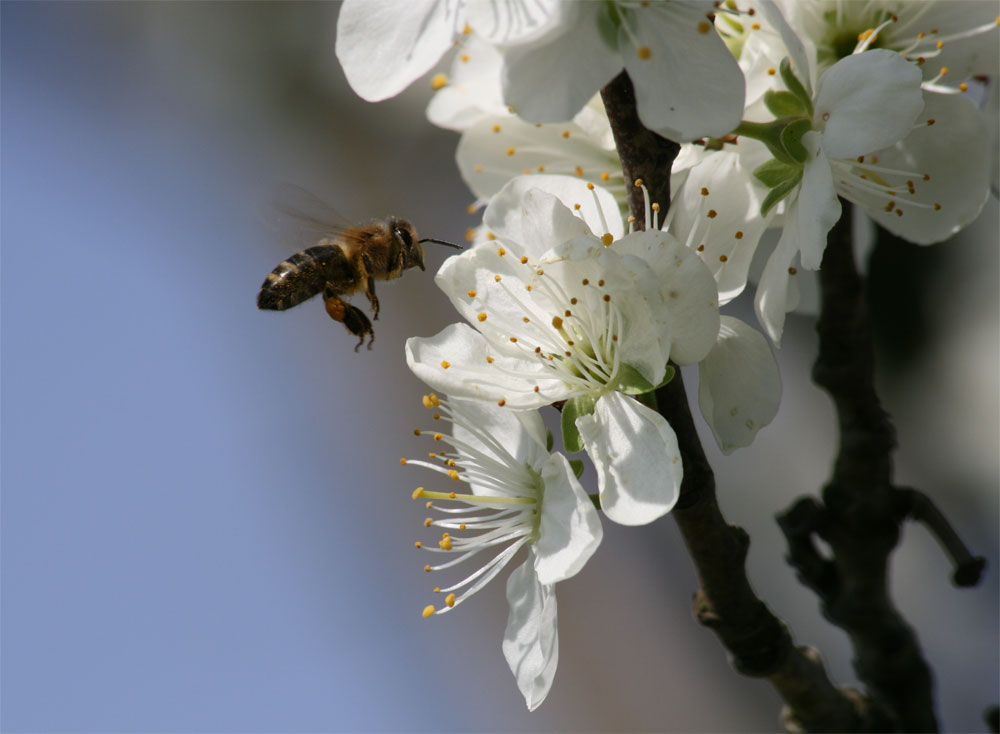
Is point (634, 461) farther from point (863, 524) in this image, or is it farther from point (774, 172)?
point (863, 524)

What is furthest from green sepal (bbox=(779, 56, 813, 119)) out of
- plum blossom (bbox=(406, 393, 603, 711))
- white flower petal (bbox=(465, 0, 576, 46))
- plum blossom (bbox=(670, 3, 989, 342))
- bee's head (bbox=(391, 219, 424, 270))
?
bee's head (bbox=(391, 219, 424, 270))

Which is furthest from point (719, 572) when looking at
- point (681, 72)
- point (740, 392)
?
point (681, 72)

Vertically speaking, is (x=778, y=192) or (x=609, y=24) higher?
(x=609, y=24)

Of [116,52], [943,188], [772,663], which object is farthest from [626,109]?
[116,52]

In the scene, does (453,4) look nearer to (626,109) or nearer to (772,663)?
(626,109)

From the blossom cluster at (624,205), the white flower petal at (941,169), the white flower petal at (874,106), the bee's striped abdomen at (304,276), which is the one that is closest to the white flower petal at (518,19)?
the blossom cluster at (624,205)

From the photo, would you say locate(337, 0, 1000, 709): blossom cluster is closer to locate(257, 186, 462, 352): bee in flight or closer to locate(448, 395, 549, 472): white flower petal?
locate(448, 395, 549, 472): white flower petal
